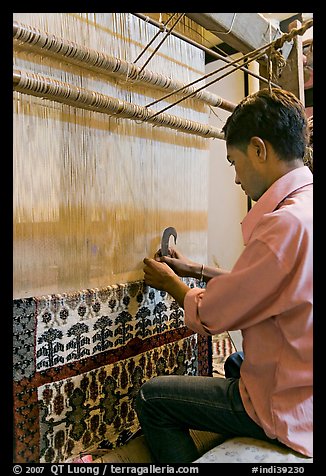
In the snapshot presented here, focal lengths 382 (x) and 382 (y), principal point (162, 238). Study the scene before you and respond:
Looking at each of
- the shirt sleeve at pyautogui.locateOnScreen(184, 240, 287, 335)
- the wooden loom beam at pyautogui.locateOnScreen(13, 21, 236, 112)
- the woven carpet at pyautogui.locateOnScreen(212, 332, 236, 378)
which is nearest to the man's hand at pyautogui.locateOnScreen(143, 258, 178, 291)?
the shirt sleeve at pyautogui.locateOnScreen(184, 240, 287, 335)

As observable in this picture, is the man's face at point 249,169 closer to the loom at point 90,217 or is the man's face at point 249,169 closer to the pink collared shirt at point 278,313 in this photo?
the pink collared shirt at point 278,313

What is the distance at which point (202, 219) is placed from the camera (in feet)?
Answer: 5.23

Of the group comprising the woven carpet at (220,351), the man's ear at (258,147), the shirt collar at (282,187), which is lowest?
the woven carpet at (220,351)

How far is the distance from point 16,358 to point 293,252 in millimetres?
710

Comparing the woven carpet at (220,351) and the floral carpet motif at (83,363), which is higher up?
the floral carpet motif at (83,363)

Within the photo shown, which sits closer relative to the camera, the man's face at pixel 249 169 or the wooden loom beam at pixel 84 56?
the wooden loom beam at pixel 84 56

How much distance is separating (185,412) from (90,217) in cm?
60

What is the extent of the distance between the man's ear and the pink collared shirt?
0.43 ft

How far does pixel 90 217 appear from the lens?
1.14 m

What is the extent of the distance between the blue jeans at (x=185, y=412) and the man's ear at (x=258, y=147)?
585mm

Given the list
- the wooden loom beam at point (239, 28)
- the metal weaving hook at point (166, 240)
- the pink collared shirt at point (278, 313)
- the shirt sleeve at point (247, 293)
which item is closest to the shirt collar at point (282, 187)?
the pink collared shirt at point (278, 313)

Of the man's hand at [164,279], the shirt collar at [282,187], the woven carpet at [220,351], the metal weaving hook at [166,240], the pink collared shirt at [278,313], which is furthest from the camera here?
the woven carpet at [220,351]

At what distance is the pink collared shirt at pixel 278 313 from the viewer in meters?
0.82

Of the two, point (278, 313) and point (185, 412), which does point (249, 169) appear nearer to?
point (278, 313)
